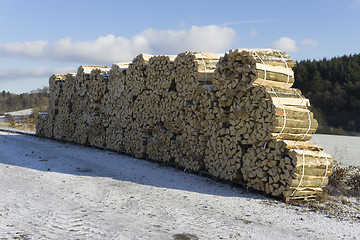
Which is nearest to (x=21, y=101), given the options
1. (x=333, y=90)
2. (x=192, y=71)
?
(x=333, y=90)

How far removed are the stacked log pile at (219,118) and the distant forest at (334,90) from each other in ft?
75.7

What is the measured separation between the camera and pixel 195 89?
30.3ft

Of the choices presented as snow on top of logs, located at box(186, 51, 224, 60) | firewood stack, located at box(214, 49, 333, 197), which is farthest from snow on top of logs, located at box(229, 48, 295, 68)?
snow on top of logs, located at box(186, 51, 224, 60)

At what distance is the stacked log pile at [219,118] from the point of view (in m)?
7.04

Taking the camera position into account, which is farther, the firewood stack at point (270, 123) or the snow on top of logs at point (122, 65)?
the snow on top of logs at point (122, 65)

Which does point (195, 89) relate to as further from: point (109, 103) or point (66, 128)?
point (66, 128)

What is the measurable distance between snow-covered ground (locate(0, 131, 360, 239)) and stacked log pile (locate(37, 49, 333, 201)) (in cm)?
61

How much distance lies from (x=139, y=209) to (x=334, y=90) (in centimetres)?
3496

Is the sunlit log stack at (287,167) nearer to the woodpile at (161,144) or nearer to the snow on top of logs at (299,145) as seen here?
the snow on top of logs at (299,145)

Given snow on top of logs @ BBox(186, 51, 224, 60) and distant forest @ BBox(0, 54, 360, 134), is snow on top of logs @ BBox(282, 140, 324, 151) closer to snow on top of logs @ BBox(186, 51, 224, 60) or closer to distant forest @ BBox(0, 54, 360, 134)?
snow on top of logs @ BBox(186, 51, 224, 60)

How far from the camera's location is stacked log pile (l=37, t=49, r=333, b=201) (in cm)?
704

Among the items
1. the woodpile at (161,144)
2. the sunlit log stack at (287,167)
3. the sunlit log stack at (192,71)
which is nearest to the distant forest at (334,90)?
the woodpile at (161,144)

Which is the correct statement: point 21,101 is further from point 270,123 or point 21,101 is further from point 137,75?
point 270,123

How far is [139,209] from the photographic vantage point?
6.21 metres
